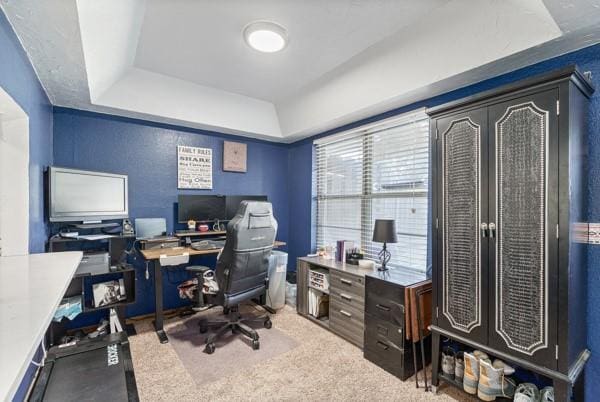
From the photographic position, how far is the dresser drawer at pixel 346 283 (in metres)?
2.46

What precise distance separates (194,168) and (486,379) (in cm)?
334

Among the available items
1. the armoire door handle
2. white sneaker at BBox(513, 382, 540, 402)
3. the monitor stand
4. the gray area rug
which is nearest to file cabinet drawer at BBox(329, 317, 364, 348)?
the gray area rug

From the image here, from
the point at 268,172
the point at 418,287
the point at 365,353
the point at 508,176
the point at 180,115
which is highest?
the point at 180,115

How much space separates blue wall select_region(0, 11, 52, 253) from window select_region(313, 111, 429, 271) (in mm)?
2734

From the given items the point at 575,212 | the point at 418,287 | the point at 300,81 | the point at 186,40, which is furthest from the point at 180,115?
the point at 575,212

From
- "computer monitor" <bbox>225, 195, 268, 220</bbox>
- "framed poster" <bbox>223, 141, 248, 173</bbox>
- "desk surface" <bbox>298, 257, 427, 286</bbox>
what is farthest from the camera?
"framed poster" <bbox>223, 141, 248, 173</bbox>

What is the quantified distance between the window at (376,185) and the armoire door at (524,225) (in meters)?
0.88

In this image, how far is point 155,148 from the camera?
10.4 feet

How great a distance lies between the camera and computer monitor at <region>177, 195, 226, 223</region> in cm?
321

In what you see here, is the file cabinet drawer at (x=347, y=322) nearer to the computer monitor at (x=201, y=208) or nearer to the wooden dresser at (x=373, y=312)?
the wooden dresser at (x=373, y=312)

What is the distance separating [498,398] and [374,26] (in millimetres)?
2596

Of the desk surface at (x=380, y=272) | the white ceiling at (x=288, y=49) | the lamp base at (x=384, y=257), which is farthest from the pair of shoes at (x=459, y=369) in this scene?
the white ceiling at (x=288, y=49)

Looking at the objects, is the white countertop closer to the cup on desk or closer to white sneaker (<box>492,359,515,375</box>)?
the cup on desk

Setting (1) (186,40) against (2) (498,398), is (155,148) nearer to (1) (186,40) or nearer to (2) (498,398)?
(1) (186,40)
